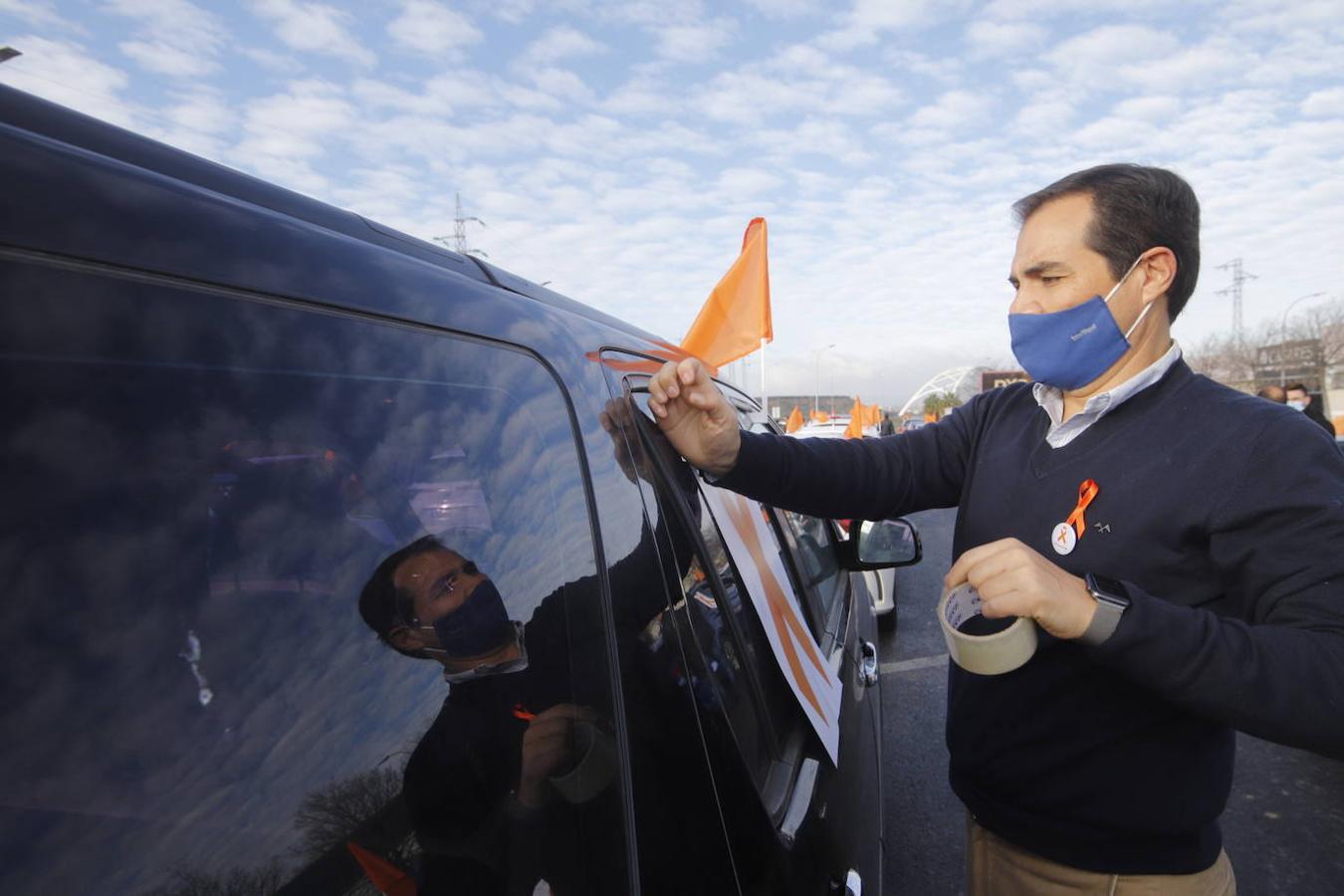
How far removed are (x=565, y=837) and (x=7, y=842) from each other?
483 millimetres

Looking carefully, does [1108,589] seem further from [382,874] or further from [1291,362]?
[1291,362]

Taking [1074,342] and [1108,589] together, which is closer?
[1108,589]

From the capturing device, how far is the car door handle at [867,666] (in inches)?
97.8

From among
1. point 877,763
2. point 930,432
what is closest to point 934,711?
point 877,763

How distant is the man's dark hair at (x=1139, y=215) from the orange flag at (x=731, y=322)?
169 cm

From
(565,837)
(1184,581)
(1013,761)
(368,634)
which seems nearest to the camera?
(368,634)

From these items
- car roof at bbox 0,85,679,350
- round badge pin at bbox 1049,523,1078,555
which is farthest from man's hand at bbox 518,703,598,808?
round badge pin at bbox 1049,523,1078,555

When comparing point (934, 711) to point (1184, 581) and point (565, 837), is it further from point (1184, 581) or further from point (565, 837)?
point (565, 837)

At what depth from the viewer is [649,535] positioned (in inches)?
Answer: 46.1

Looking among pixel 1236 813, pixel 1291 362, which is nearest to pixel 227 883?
pixel 1236 813

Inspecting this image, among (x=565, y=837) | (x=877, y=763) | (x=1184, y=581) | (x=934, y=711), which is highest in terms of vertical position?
(x=1184, y=581)

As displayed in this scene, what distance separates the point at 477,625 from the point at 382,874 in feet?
0.77

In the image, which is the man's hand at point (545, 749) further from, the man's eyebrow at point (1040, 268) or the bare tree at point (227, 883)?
the man's eyebrow at point (1040, 268)

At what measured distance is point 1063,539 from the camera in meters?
1.38
